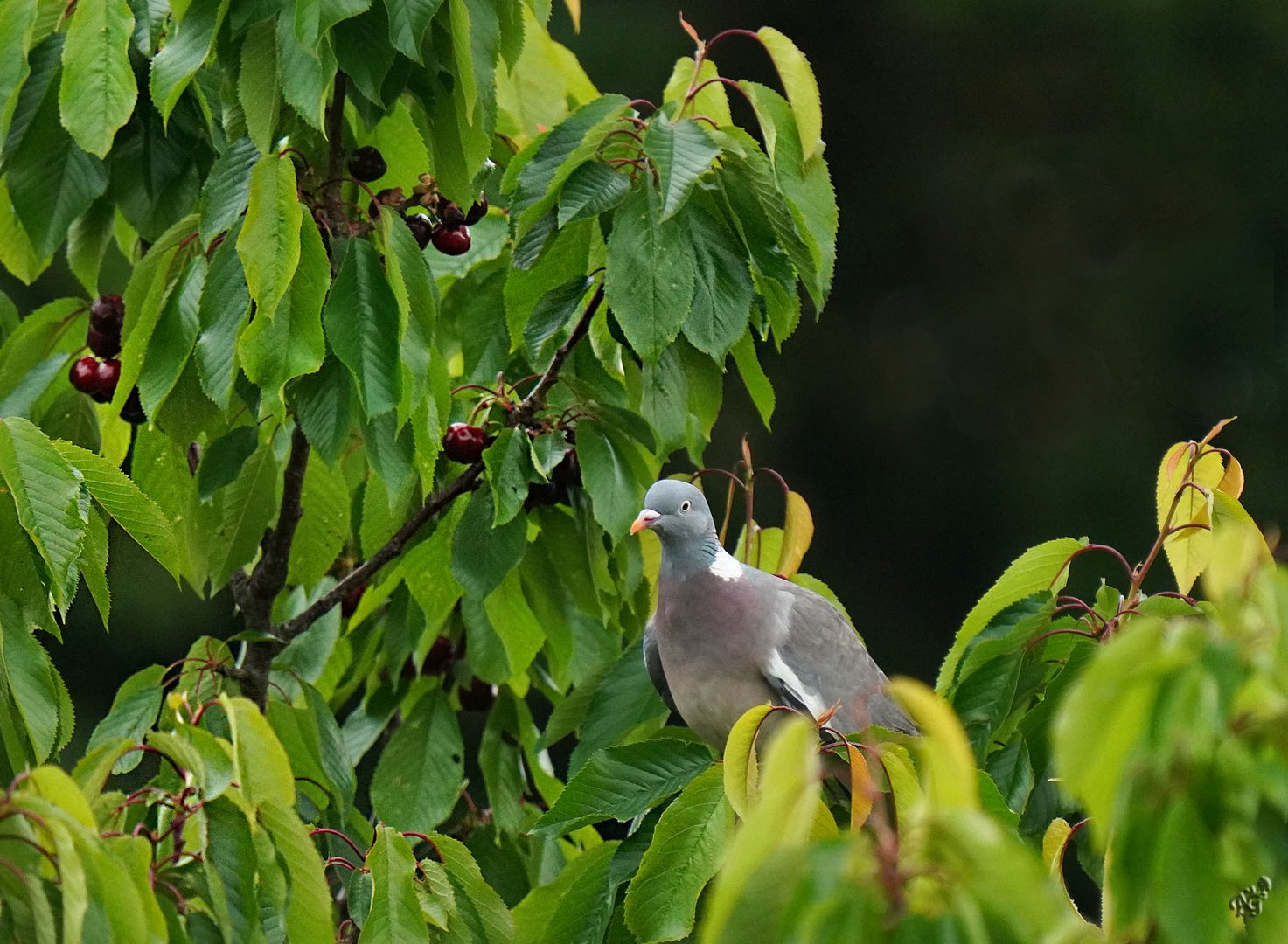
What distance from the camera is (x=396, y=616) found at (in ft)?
6.97

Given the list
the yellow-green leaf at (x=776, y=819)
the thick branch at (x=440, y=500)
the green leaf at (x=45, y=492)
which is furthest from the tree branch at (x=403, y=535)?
the yellow-green leaf at (x=776, y=819)

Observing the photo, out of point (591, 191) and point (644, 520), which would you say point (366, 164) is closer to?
point (591, 191)

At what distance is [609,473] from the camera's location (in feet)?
6.06

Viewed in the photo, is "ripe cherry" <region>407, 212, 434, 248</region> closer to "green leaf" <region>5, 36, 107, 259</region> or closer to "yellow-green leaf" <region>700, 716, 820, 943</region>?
"green leaf" <region>5, 36, 107, 259</region>

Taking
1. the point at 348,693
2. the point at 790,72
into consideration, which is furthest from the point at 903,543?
the point at 790,72

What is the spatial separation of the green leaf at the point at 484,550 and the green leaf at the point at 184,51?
0.53m

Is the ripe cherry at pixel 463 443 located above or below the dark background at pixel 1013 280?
above

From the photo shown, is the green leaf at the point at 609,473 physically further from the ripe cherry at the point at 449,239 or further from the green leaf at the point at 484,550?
the ripe cherry at the point at 449,239

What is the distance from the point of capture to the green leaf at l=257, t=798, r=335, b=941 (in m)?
1.23

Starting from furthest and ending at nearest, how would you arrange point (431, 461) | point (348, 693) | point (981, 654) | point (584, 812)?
1. point (348, 693)
2. point (431, 461)
3. point (981, 654)
4. point (584, 812)

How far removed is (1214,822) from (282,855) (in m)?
0.65

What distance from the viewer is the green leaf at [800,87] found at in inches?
69.2

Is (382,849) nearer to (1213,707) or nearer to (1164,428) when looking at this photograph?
(1213,707)

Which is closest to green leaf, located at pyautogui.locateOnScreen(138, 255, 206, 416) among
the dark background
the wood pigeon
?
the wood pigeon
